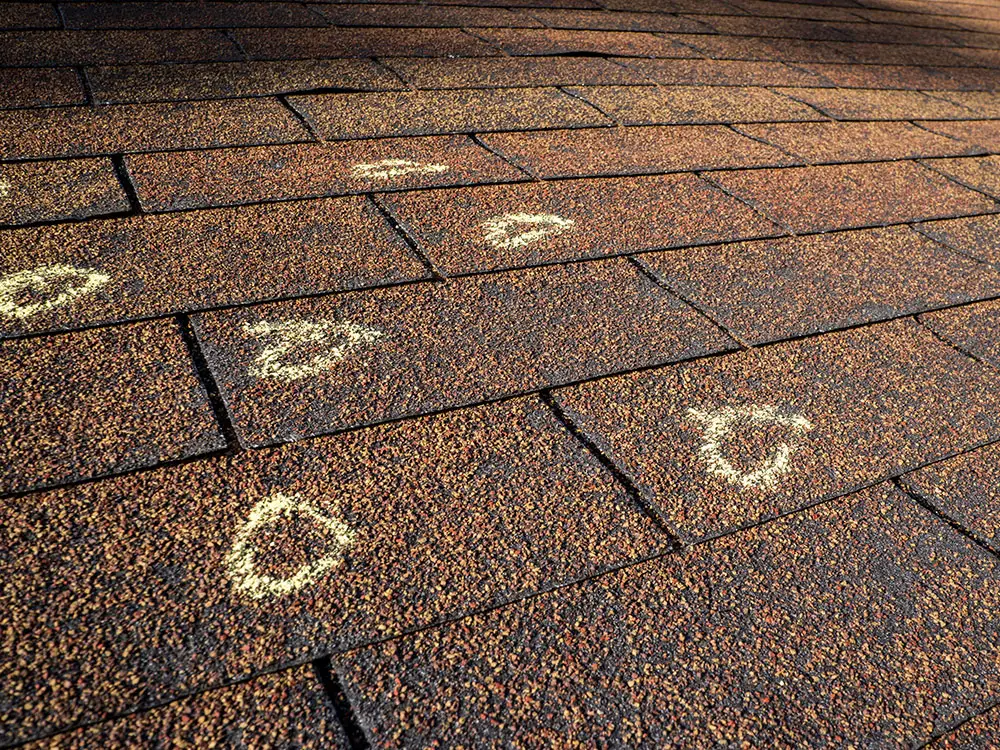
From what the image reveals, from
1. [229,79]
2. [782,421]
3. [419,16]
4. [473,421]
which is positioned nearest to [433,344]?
[473,421]

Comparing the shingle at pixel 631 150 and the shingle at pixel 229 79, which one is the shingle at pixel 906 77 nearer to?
the shingle at pixel 631 150

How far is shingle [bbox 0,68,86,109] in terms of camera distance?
3732 mm

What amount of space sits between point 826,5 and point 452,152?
562cm

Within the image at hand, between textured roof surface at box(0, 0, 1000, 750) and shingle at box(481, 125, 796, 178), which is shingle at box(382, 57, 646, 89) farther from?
shingle at box(481, 125, 796, 178)

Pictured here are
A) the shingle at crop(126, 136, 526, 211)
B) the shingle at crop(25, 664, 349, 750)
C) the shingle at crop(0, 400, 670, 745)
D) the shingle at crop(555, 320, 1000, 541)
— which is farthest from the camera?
the shingle at crop(126, 136, 526, 211)

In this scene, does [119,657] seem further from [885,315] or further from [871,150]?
[871,150]

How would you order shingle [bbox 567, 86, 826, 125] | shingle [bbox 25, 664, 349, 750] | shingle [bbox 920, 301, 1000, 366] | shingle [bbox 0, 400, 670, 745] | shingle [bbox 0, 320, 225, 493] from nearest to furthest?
shingle [bbox 25, 664, 349, 750] → shingle [bbox 0, 400, 670, 745] → shingle [bbox 0, 320, 225, 493] → shingle [bbox 920, 301, 1000, 366] → shingle [bbox 567, 86, 826, 125]

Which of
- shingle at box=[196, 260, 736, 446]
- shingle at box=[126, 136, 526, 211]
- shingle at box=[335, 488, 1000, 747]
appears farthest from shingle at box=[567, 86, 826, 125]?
shingle at box=[335, 488, 1000, 747]

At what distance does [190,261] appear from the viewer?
2.76m

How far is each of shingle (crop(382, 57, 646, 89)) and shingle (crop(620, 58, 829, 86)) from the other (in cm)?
19

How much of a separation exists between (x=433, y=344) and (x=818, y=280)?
1493 millimetres

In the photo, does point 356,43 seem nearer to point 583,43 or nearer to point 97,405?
point 583,43

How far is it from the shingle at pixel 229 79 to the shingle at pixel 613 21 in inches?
73.2

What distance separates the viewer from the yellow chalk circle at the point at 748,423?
217cm
